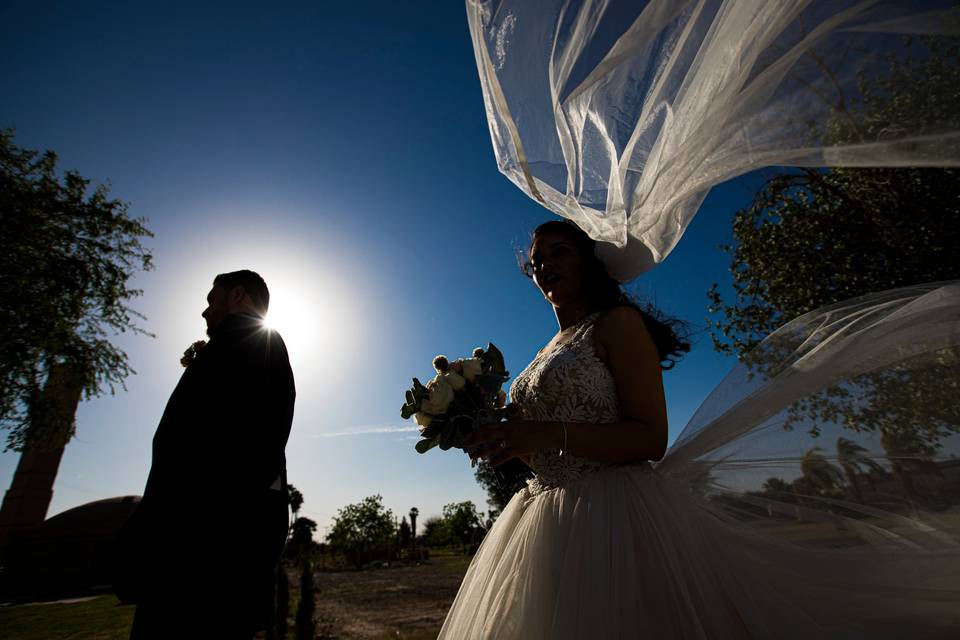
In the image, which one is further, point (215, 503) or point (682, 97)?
point (215, 503)

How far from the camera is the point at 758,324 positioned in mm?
9648

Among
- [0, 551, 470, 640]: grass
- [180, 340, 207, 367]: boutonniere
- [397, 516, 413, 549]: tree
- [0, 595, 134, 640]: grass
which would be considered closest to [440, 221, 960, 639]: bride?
[180, 340, 207, 367]: boutonniere

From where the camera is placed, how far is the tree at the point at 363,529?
1921 inches

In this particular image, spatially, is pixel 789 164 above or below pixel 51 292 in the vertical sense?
below

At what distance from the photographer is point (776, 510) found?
181 cm

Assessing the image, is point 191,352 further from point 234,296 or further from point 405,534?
point 405,534

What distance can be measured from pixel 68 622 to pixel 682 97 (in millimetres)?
19393

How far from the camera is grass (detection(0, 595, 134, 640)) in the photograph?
36.4 ft

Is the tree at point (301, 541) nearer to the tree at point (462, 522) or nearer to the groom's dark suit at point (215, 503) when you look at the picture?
the groom's dark suit at point (215, 503)

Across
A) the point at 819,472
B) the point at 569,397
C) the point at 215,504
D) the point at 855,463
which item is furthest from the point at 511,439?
the point at 215,504

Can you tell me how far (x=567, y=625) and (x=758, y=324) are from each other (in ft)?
32.4

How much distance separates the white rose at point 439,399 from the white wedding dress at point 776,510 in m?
0.50

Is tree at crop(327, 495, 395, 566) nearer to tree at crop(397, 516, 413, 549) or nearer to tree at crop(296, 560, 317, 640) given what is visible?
tree at crop(397, 516, 413, 549)

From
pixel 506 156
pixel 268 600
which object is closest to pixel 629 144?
pixel 506 156
